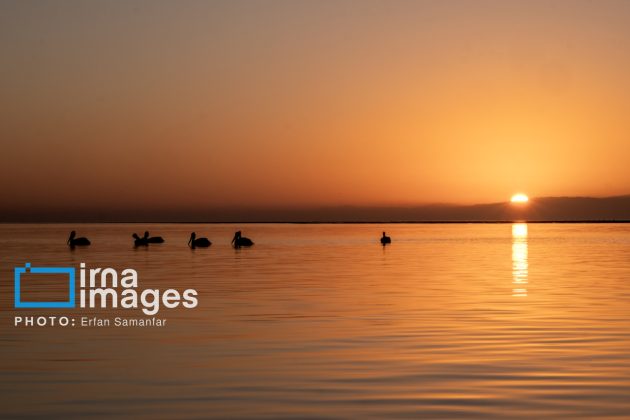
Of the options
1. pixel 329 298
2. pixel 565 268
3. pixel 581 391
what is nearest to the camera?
pixel 581 391

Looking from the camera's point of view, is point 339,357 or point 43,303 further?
point 43,303

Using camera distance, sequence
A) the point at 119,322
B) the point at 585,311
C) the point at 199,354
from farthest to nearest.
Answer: the point at 585,311, the point at 119,322, the point at 199,354

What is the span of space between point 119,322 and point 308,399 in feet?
33.6

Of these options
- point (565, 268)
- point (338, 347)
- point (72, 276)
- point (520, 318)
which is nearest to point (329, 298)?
point (520, 318)

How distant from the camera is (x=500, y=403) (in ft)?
42.5

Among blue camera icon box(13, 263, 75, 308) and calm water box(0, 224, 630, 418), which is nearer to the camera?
calm water box(0, 224, 630, 418)

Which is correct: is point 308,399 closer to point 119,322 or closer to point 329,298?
point 119,322

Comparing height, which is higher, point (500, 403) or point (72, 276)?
point (72, 276)

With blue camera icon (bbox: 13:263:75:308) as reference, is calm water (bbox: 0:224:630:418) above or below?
below

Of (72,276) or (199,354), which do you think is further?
(72,276)

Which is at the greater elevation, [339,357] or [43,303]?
[43,303]

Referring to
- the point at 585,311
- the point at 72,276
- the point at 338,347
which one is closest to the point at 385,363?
the point at 338,347

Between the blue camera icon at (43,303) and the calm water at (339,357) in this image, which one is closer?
the calm water at (339,357)

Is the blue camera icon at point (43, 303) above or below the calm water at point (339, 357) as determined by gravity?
above
